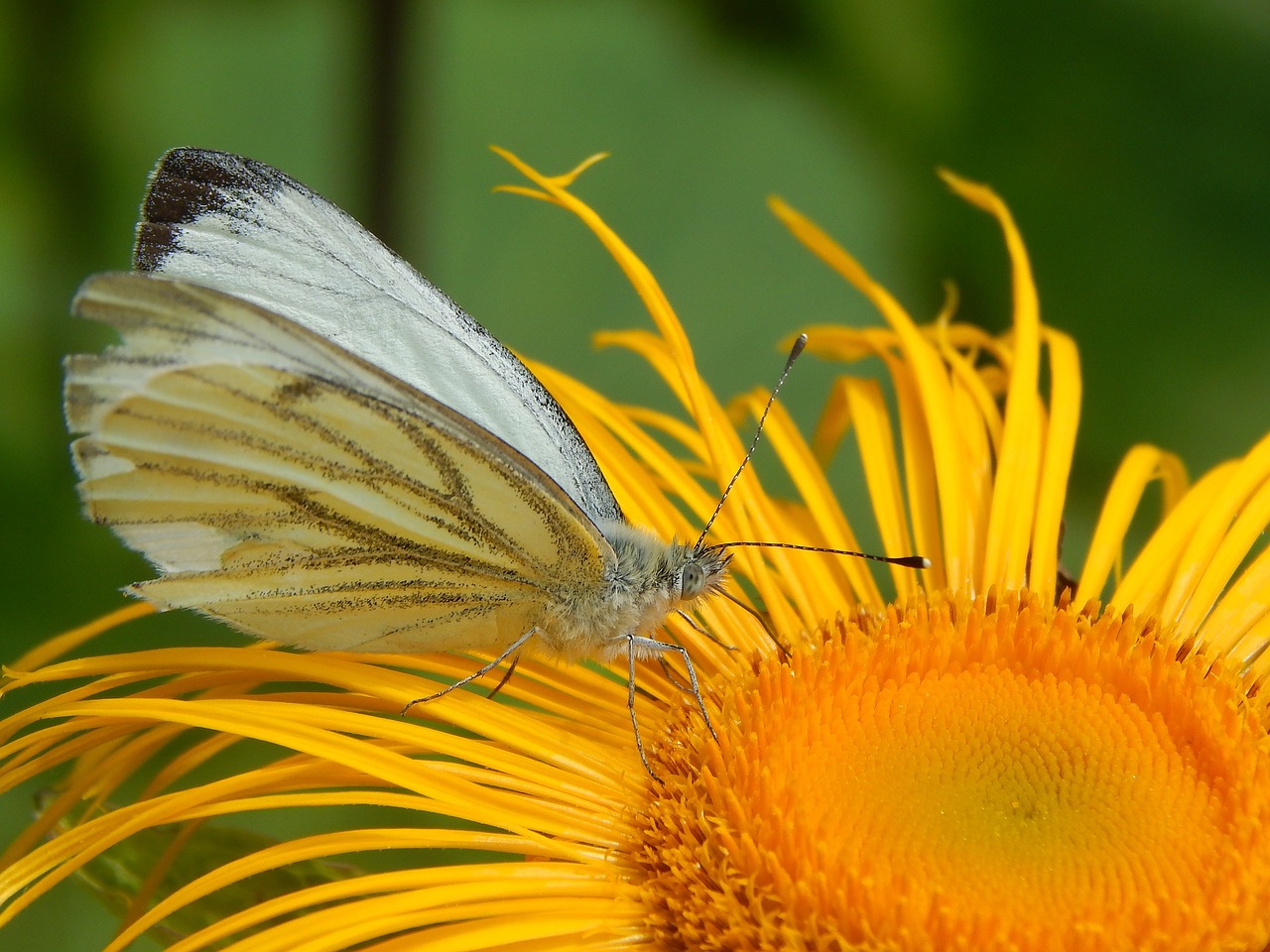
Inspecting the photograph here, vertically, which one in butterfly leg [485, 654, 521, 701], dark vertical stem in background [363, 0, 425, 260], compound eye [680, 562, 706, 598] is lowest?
butterfly leg [485, 654, 521, 701]

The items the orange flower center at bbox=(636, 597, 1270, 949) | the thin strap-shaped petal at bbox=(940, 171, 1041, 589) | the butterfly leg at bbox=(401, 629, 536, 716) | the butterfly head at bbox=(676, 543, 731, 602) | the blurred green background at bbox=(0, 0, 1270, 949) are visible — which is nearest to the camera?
the orange flower center at bbox=(636, 597, 1270, 949)

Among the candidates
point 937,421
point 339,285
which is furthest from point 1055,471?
point 339,285

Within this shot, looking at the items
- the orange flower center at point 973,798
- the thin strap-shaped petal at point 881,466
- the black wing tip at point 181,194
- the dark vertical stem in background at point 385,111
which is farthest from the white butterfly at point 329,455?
the dark vertical stem in background at point 385,111

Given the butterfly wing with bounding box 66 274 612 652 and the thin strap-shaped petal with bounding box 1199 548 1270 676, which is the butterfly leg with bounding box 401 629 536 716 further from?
the thin strap-shaped petal with bounding box 1199 548 1270 676

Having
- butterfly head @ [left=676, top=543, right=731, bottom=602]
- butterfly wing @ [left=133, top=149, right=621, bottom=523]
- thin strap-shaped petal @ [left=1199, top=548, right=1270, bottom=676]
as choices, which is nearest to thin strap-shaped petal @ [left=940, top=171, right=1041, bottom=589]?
thin strap-shaped petal @ [left=1199, top=548, right=1270, bottom=676]

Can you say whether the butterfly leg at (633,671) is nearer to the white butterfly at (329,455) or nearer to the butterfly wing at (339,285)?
the white butterfly at (329,455)
